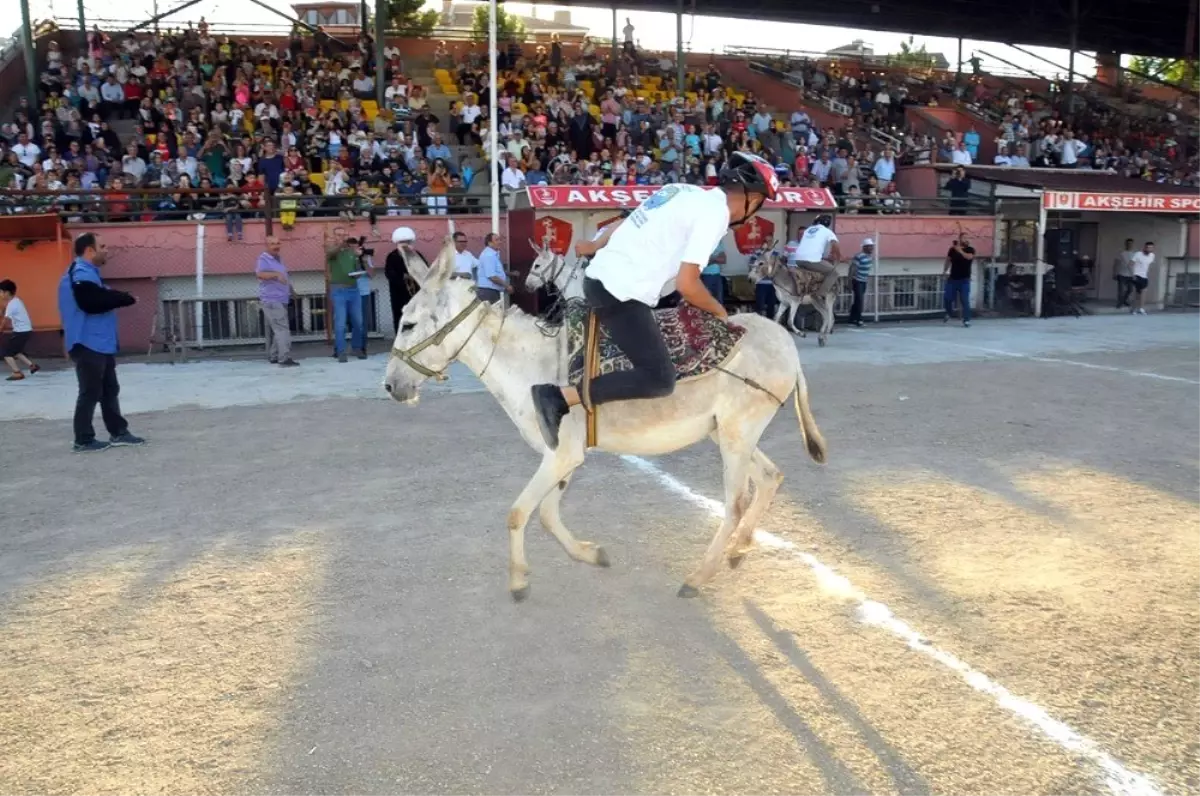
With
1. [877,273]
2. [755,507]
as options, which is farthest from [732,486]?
[877,273]

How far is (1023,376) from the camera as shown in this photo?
13094mm

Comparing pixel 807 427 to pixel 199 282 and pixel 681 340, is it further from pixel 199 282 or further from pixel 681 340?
pixel 199 282

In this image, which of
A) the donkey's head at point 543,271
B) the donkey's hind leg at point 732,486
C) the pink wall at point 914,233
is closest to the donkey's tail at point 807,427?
the donkey's hind leg at point 732,486

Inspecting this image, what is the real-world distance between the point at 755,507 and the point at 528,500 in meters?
1.42

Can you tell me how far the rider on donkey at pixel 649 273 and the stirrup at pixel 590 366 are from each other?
32mm

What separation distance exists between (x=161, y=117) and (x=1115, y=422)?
18.8 m

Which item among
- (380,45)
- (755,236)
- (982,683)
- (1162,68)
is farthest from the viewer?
(1162,68)

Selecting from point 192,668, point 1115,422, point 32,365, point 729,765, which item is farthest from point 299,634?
point 32,365

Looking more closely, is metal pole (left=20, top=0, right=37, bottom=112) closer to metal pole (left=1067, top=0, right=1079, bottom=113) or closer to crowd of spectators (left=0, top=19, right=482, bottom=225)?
crowd of spectators (left=0, top=19, right=482, bottom=225)

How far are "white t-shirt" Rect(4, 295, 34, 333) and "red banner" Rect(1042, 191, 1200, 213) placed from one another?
19945 millimetres

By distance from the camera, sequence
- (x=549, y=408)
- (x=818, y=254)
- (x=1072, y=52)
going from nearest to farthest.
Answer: (x=549, y=408) < (x=818, y=254) < (x=1072, y=52)

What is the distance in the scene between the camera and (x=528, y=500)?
17.2 feet

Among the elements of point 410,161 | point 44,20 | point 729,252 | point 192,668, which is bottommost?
point 192,668

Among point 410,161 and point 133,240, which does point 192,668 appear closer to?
point 133,240
